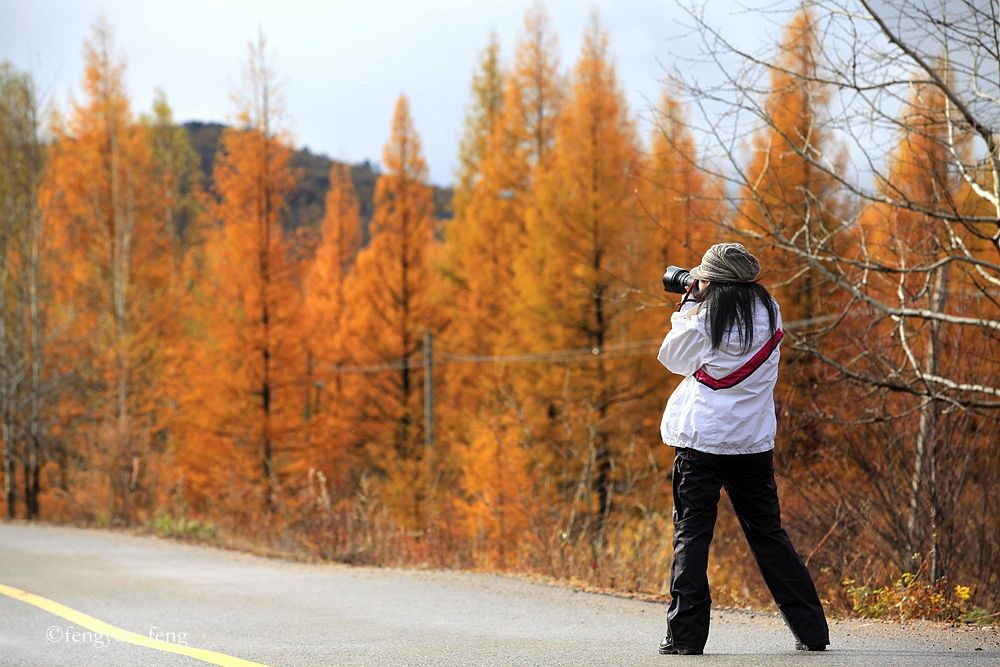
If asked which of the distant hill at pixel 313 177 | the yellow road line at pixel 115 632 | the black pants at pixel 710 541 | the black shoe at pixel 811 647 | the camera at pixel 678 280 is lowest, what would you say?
the yellow road line at pixel 115 632

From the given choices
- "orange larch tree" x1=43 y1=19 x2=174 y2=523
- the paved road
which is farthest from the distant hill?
the paved road

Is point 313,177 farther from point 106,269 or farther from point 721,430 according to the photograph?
point 721,430

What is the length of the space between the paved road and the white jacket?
981 millimetres

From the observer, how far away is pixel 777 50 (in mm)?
7770

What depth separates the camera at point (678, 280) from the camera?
521 centimetres

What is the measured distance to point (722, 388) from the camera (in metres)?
4.96

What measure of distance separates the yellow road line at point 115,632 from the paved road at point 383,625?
60mm

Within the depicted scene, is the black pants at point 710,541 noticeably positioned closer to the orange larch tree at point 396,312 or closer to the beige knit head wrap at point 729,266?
the beige knit head wrap at point 729,266

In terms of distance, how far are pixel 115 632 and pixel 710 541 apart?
11.3ft

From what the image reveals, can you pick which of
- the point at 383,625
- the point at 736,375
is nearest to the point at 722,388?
the point at 736,375

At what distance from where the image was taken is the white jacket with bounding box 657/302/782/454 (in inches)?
195

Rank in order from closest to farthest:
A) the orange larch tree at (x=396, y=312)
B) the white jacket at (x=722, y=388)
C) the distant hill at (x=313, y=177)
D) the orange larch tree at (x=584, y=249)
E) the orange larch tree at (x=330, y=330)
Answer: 1. the white jacket at (x=722, y=388)
2. the orange larch tree at (x=584, y=249)
3. the orange larch tree at (x=330, y=330)
4. the orange larch tree at (x=396, y=312)
5. the distant hill at (x=313, y=177)

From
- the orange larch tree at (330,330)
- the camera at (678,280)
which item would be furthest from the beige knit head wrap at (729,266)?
the orange larch tree at (330,330)

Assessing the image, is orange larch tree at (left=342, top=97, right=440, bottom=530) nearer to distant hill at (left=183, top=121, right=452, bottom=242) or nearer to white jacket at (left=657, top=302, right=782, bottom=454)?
white jacket at (left=657, top=302, right=782, bottom=454)
